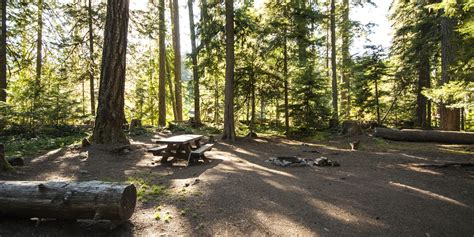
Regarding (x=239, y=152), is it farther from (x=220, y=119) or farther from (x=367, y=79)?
(x=220, y=119)

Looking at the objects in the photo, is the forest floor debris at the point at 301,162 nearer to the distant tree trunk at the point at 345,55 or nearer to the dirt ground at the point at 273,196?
the dirt ground at the point at 273,196

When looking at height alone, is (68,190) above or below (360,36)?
below

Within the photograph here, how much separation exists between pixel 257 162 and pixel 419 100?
41.7 feet

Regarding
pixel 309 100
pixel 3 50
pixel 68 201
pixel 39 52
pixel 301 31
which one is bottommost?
pixel 68 201

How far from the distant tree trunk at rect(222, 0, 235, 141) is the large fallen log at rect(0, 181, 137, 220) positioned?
893cm

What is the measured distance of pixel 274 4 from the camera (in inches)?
555

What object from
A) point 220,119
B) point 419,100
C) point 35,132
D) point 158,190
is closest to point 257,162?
point 158,190

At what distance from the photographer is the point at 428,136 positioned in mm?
12336

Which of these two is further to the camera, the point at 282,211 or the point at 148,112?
the point at 148,112

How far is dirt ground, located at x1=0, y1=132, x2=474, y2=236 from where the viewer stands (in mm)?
4141

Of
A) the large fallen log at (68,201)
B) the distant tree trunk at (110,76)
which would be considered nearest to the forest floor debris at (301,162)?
the large fallen log at (68,201)

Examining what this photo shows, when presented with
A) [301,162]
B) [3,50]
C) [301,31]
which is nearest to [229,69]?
[301,31]

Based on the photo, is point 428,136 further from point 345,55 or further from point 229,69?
point 345,55

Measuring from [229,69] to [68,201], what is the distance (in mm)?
9631
